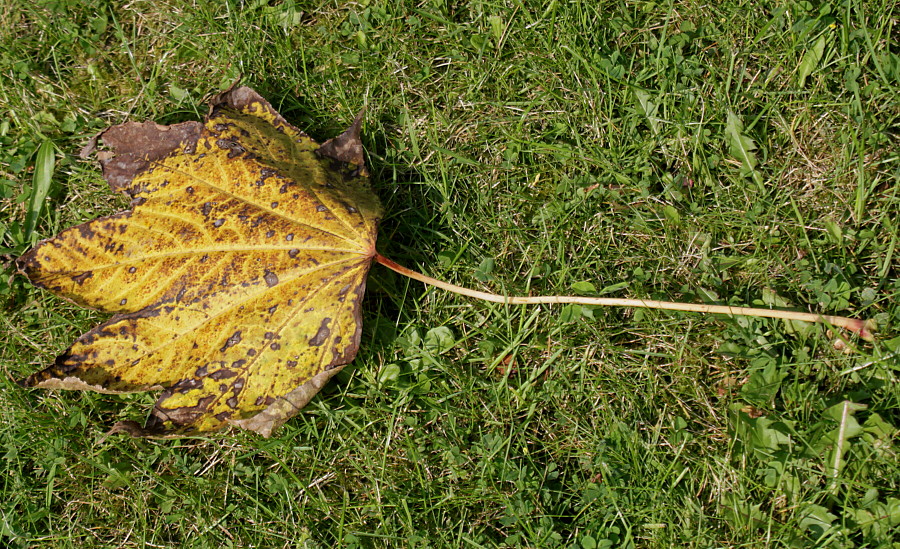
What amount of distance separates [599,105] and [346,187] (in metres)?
1.10

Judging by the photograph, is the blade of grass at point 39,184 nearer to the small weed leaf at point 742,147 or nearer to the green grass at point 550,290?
the green grass at point 550,290

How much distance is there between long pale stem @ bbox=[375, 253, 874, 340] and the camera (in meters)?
2.38

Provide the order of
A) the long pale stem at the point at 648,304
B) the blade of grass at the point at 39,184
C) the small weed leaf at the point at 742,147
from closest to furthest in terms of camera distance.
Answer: the long pale stem at the point at 648,304
the small weed leaf at the point at 742,147
the blade of grass at the point at 39,184

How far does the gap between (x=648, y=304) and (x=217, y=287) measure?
59.4 inches

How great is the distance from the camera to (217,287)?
7.44 feet

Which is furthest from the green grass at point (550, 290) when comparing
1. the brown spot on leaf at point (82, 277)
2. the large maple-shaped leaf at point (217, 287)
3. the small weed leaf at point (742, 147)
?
the brown spot on leaf at point (82, 277)

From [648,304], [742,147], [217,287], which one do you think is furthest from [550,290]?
[217,287]

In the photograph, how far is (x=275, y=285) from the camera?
2.27 m

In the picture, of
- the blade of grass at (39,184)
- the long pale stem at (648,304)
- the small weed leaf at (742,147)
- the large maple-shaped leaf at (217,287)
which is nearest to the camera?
the large maple-shaped leaf at (217,287)

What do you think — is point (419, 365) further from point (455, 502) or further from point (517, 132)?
point (517, 132)

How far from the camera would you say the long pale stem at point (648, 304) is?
2.38 m

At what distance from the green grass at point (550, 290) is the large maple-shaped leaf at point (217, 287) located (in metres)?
0.35

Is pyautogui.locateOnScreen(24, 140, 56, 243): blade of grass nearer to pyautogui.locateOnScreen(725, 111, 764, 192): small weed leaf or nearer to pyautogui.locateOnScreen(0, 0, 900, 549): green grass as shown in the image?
pyautogui.locateOnScreen(0, 0, 900, 549): green grass

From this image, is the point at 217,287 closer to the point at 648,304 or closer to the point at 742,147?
Result: the point at 648,304
